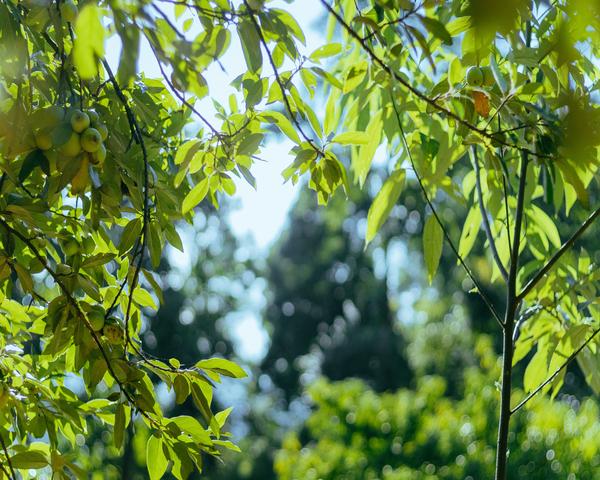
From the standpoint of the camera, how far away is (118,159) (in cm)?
88

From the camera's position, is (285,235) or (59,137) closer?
(59,137)

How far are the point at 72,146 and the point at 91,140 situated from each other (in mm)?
19

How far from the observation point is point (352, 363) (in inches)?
551

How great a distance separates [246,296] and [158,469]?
1068cm

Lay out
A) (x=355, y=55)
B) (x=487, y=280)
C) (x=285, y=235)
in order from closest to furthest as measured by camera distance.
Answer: (x=355, y=55) → (x=487, y=280) → (x=285, y=235)

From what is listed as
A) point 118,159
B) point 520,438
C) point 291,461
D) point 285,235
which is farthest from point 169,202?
point 285,235

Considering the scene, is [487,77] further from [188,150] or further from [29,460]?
[29,460]

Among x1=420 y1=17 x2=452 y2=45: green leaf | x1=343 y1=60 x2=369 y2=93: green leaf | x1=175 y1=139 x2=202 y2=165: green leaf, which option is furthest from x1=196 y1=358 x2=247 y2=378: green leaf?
x1=420 y1=17 x2=452 y2=45: green leaf

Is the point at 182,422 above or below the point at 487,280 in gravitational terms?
above

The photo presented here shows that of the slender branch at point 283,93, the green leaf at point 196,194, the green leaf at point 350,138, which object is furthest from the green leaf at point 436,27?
the green leaf at point 196,194

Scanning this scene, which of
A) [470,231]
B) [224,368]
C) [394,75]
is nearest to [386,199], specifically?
[470,231]

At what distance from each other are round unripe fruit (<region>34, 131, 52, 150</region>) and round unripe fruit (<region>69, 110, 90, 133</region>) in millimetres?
35

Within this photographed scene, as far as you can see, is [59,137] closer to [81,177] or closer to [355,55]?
[81,177]

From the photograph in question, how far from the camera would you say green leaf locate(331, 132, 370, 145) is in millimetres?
943
